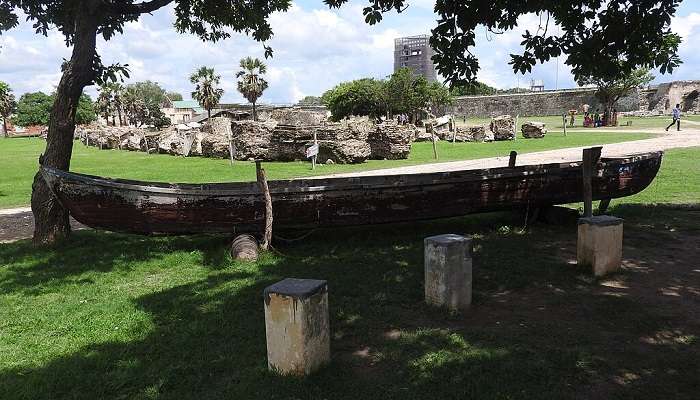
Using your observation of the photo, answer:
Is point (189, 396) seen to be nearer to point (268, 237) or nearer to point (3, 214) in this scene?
point (268, 237)

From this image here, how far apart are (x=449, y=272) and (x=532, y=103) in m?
64.4

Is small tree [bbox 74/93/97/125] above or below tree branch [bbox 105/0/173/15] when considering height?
above

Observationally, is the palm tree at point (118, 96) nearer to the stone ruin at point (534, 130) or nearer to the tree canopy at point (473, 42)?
the stone ruin at point (534, 130)

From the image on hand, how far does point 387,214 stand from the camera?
25.9 ft

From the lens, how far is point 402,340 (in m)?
4.39

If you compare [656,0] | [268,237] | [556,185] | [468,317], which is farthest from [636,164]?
[268,237]

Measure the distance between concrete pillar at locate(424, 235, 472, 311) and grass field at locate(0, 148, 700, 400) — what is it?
0.55ft

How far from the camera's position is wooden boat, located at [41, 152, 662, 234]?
7.32m

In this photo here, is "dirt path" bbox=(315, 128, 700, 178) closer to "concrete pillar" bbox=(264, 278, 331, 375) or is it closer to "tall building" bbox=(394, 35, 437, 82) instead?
"concrete pillar" bbox=(264, 278, 331, 375)

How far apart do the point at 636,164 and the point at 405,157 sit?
13.2 m

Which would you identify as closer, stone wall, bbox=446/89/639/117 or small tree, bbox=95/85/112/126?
stone wall, bbox=446/89/639/117

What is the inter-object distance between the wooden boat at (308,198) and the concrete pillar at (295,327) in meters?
3.83

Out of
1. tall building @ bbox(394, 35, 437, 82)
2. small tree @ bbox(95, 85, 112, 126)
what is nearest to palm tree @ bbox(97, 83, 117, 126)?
small tree @ bbox(95, 85, 112, 126)

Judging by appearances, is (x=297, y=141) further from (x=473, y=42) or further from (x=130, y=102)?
(x=130, y=102)
